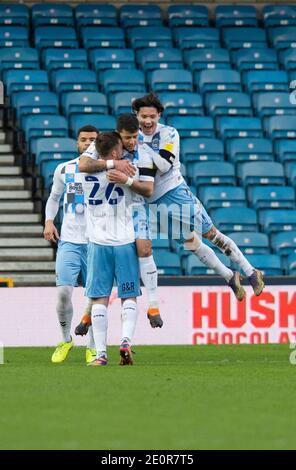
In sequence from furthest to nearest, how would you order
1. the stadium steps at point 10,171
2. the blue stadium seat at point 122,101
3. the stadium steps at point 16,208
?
1. the blue stadium seat at point 122,101
2. the stadium steps at point 10,171
3. the stadium steps at point 16,208

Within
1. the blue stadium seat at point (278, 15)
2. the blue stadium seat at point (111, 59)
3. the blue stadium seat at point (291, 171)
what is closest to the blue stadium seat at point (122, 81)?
the blue stadium seat at point (111, 59)

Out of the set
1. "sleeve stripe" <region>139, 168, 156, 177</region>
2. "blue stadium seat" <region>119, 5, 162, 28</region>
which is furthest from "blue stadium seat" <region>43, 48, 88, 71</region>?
"sleeve stripe" <region>139, 168, 156, 177</region>

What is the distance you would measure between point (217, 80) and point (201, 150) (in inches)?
94.7

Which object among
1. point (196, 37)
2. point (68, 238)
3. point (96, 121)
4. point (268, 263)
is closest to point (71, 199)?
point (68, 238)

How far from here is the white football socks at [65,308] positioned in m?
13.6

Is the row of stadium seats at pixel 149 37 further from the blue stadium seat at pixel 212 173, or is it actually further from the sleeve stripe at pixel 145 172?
the sleeve stripe at pixel 145 172

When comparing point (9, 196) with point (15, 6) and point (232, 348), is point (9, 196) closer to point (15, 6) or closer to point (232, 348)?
point (15, 6)

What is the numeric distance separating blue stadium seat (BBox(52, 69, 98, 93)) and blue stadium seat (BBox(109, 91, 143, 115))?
0.57m

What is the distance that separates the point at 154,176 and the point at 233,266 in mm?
6721

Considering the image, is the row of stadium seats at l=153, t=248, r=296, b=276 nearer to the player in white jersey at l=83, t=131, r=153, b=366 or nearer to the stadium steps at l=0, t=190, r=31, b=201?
the stadium steps at l=0, t=190, r=31, b=201

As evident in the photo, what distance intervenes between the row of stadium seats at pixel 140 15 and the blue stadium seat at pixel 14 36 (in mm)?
256

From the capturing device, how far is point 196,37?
25.1 m

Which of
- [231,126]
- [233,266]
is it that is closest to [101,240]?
[233,266]

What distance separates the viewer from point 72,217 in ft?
44.6
